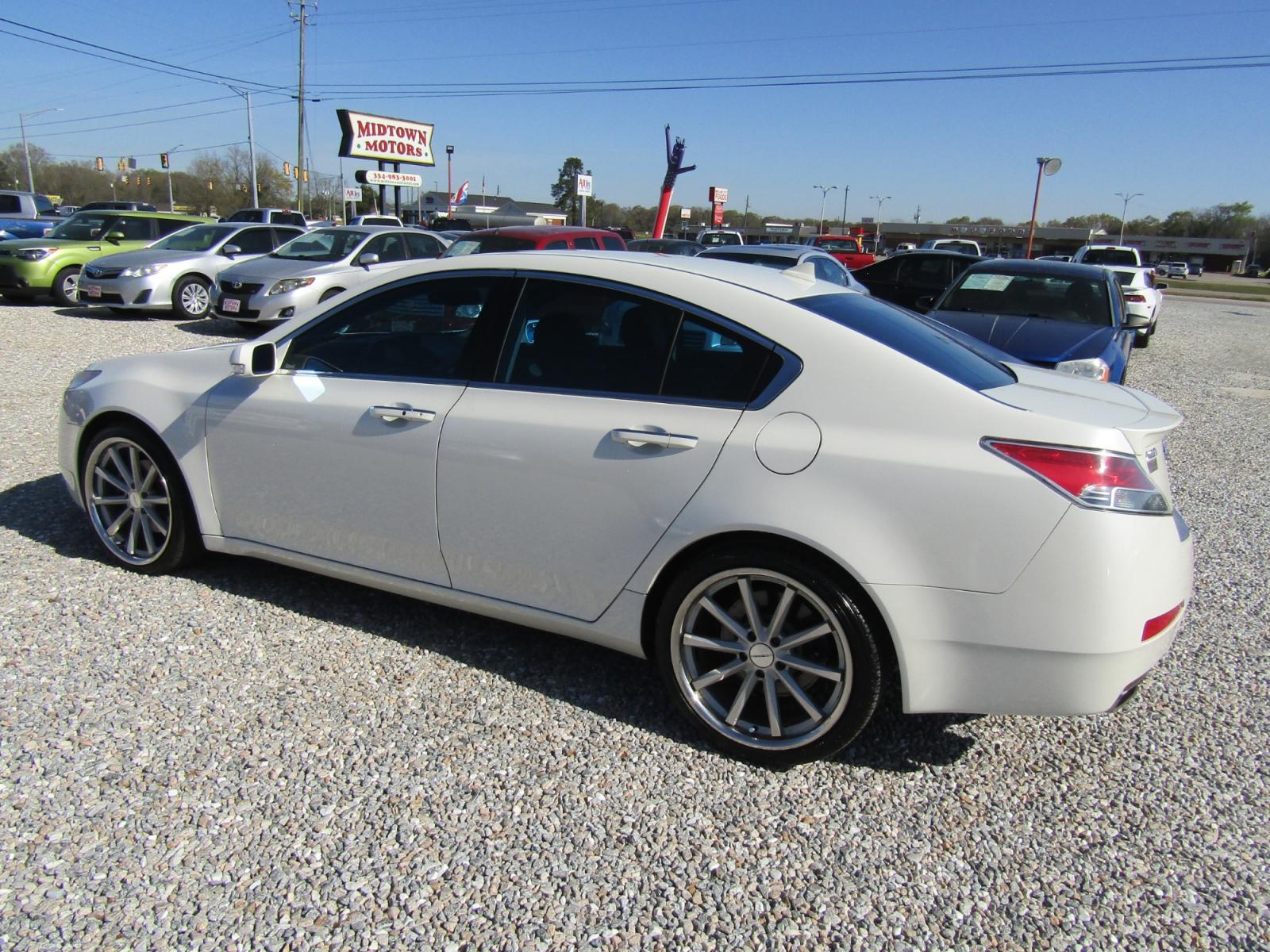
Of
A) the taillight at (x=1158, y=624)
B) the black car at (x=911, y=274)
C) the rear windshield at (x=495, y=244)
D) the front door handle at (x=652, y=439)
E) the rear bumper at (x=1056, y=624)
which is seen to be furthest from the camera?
the black car at (x=911, y=274)

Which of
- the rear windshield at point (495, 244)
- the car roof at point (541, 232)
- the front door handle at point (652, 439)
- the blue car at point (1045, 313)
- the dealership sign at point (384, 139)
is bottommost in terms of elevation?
the front door handle at point (652, 439)

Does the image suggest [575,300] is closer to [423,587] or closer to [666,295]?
[666,295]

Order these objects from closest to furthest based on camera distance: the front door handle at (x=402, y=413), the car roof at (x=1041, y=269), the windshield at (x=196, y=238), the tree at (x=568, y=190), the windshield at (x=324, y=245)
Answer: the front door handle at (x=402, y=413)
the car roof at (x=1041, y=269)
the windshield at (x=324, y=245)
the windshield at (x=196, y=238)
the tree at (x=568, y=190)

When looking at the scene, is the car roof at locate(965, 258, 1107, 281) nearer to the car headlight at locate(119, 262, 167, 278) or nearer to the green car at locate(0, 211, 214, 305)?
the car headlight at locate(119, 262, 167, 278)

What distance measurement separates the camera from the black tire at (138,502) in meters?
3.92

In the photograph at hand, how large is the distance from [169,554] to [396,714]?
163cm

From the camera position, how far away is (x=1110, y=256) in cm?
2377

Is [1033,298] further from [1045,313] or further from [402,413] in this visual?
[402,413]

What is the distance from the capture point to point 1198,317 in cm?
2600

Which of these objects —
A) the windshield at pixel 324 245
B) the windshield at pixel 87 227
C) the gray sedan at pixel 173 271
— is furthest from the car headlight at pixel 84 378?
the windshield at pixel 87 227

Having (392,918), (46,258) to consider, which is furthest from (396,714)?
(46,258)

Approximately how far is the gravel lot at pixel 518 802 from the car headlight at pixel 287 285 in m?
8.44

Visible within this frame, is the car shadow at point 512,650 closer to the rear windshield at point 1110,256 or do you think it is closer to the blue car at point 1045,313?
the blue car at point 1045,313

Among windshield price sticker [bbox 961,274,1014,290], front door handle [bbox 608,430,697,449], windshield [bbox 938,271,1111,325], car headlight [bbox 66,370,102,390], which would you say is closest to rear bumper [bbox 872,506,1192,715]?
front door handle [bbox 608,430,697,449]
